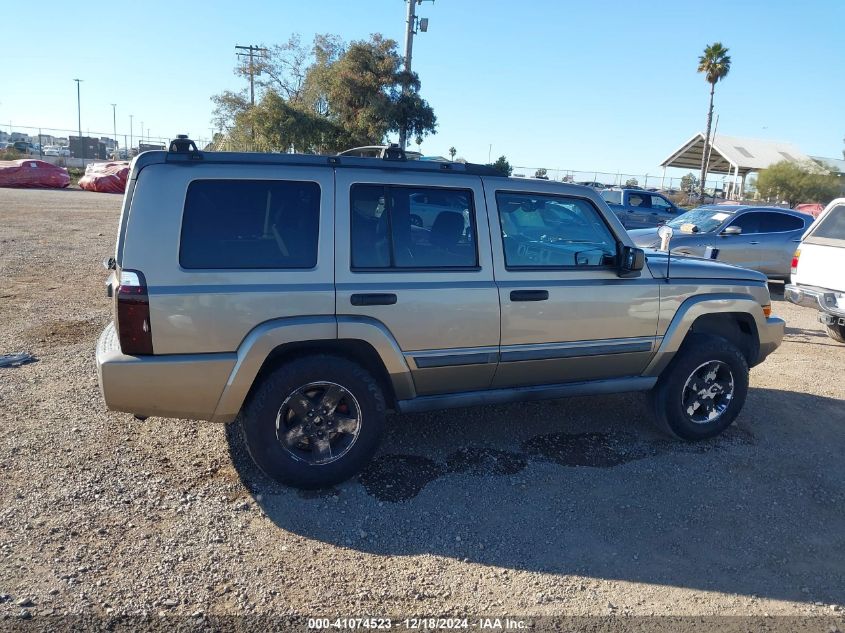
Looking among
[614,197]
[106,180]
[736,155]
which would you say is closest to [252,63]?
[106,180]

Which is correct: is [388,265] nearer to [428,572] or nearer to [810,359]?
[428,572]

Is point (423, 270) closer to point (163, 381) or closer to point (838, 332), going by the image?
point (163, 381)

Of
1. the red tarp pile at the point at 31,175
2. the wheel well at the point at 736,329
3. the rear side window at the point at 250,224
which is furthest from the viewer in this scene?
the red tarp pile at the point at 31,175

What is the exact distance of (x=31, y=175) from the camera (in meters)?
32.9

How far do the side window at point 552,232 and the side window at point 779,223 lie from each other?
28.5 ft

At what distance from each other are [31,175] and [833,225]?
36.1m

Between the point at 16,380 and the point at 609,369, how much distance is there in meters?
4.80

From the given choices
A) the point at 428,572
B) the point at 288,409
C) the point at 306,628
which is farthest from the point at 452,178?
the point at 306,628

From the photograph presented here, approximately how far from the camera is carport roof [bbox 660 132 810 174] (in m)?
50.7

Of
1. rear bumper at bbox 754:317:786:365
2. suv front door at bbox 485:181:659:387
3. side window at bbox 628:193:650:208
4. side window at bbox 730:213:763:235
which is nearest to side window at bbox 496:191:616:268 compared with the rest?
suv front door at bbox 485:181:659:387

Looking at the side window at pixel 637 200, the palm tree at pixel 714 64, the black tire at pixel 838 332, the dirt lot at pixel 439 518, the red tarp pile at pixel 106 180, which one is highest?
the palm tree at pixel 714 64

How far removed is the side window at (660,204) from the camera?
63.1 ft

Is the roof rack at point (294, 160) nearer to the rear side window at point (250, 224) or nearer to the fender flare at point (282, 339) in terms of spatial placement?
the rear side window at point (250, 224)

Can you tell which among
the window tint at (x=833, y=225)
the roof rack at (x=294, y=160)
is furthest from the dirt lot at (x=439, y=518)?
the window tint at (x=833, y=225)
